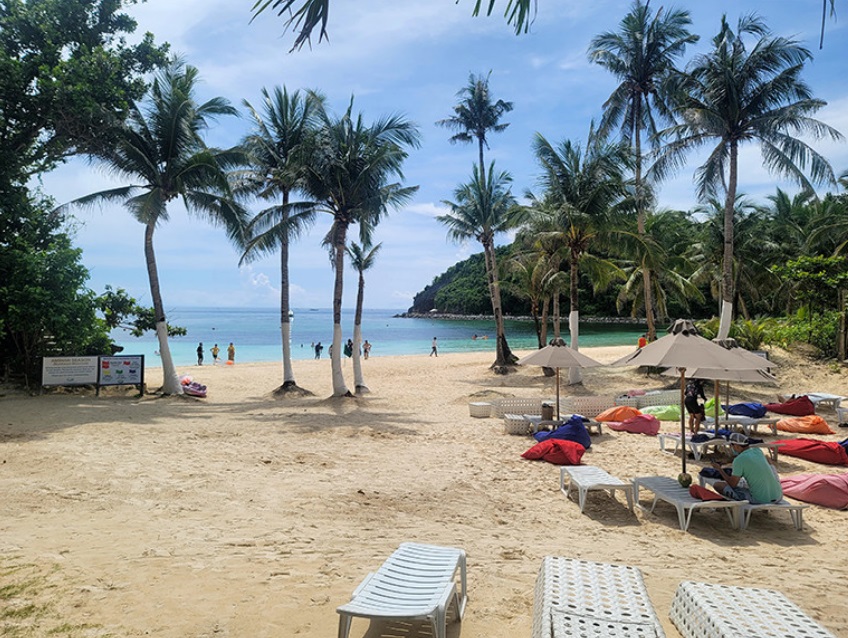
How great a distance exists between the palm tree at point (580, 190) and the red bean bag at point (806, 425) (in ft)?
23.5

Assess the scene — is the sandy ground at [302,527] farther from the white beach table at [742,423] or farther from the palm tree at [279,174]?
the palm tree at [279,174]

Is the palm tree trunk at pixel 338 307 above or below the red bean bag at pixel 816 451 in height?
above

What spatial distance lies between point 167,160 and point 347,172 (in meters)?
5.27

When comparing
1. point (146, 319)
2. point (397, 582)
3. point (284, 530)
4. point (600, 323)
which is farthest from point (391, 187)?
point (600, 323)

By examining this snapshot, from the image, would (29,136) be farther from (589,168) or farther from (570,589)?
(570,589)

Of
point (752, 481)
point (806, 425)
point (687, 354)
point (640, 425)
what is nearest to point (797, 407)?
point (806, 425)

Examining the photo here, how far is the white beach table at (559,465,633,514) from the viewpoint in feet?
21.8

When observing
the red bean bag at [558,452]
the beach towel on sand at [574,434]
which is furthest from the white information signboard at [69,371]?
the beach towel on sand at [574,434]

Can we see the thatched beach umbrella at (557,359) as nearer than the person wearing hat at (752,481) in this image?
No

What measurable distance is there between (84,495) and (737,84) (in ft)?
61.3

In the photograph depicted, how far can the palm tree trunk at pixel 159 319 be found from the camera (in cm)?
1642

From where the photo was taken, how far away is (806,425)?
1089 cm

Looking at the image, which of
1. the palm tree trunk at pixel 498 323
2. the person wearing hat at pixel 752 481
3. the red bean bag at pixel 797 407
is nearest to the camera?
the person wearing hat at pixel 752 481

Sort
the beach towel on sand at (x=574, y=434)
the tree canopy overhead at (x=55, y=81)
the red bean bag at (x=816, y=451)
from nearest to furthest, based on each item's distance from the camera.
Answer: the red bean bag at (x=816, y=451), the beach towel on sand at (x=574, y=434), the tree canopy overhead at (x=55, y=81)
